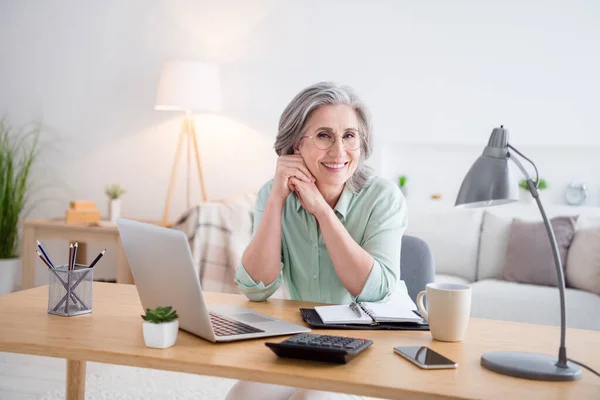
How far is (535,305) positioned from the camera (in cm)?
328

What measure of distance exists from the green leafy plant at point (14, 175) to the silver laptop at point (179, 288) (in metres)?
3.37

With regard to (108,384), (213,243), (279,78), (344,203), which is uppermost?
(279,78)

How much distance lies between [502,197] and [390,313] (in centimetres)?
38

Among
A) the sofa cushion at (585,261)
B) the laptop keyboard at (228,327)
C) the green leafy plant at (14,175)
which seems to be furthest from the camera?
the green leafy plant at (14,175)

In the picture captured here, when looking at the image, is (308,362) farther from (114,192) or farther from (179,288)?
(114,192)

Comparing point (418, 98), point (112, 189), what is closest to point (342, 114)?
point (418, 98)

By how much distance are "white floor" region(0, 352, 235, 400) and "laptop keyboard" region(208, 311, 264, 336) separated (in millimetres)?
1494

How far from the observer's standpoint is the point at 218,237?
365 cm

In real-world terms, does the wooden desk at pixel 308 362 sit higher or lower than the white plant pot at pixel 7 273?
higher

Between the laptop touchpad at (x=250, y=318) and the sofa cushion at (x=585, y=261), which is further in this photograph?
the sofa cushion at (x=585, y=261)

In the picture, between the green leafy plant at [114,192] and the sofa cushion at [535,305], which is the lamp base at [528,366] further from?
the green leafy plant at [114,192]

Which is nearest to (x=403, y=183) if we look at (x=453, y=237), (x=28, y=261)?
(x=453, y=237)

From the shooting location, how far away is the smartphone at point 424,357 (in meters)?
1.14

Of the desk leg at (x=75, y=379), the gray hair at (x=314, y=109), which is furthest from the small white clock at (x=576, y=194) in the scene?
the desk leg at (x=75, y=379)
